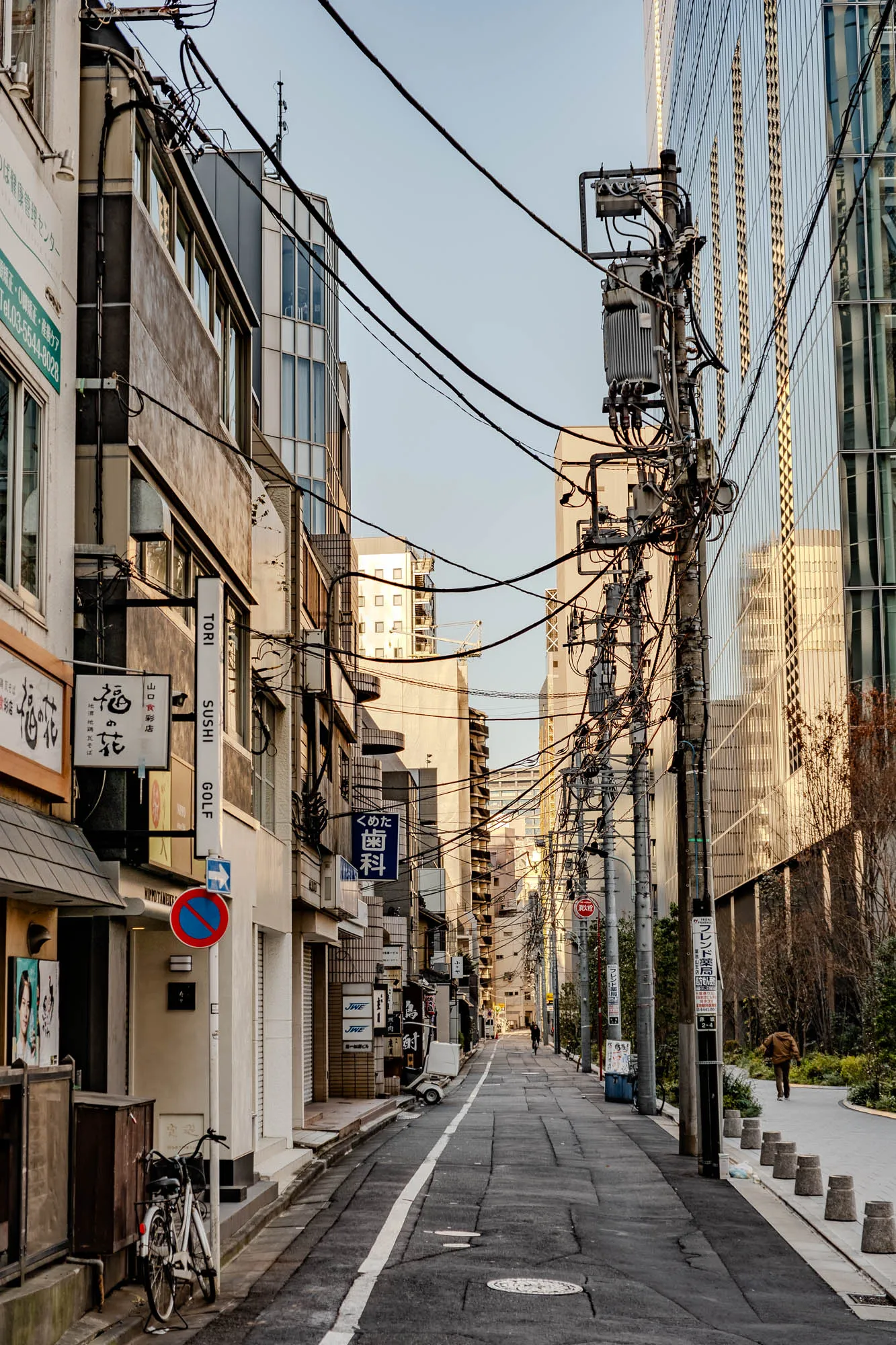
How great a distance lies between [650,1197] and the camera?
57.2 ft

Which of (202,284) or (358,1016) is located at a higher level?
(202,284)

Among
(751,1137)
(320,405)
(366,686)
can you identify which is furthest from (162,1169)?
(320,405)

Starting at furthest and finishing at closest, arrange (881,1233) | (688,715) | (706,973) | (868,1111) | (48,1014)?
(868,1111)
(688,715)
(706,973)
(881,1233)
(48,1014)

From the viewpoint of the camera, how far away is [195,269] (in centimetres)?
1784

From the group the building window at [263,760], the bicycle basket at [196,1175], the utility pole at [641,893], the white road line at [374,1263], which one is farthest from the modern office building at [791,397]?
the bicycle basket at [196,1175]

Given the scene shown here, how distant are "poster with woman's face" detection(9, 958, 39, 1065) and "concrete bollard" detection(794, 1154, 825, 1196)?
9.12m

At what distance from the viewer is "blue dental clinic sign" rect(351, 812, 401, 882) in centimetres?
3538

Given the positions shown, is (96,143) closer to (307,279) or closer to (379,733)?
(379,733)

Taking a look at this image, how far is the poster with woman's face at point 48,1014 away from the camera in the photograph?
39.2 feet

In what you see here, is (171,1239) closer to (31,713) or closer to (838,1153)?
(31,713)

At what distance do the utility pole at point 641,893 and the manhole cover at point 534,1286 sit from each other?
16.9 metres

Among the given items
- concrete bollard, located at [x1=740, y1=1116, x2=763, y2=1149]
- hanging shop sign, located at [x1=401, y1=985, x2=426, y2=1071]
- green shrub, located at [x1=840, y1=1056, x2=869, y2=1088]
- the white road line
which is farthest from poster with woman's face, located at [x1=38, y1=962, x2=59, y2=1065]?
hanging shop sign, located at [x1=401, y1=985, x2=426, y2=1071]

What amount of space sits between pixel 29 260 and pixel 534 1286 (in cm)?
890

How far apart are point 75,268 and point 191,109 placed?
1918 millimetres
